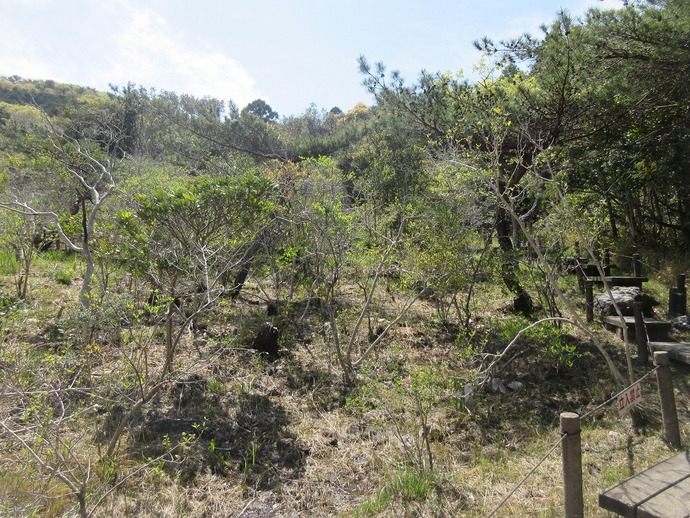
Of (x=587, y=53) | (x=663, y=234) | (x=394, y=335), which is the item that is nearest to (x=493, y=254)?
(x=394, y=335)

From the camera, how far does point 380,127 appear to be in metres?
13.0

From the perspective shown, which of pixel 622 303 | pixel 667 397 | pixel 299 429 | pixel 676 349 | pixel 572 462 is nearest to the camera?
pixel 572 462

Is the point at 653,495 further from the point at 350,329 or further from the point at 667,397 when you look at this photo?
the point at 350,329

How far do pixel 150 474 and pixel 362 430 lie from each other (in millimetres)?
2083

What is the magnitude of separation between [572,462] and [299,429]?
3193 mm

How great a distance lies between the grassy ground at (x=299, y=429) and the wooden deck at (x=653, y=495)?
0.64 m

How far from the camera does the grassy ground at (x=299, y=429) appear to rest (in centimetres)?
353

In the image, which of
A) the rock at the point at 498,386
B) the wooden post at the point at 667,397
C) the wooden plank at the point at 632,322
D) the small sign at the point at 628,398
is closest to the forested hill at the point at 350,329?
the rock at the point at 498,386

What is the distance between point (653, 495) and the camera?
2408 mm

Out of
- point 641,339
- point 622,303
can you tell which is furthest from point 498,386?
point 622,303

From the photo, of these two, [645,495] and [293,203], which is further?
[293,203]

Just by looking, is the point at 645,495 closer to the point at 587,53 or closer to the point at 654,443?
the point at 654,443

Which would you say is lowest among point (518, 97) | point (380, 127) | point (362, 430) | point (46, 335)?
point (362, 430)

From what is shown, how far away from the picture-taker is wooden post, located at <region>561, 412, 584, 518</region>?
92.8 inches
